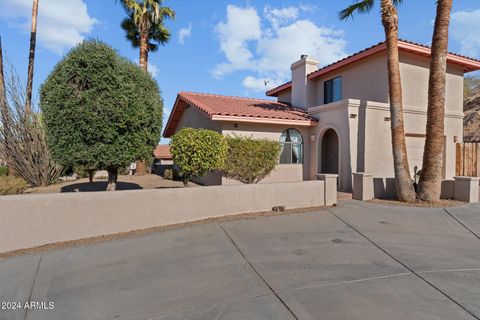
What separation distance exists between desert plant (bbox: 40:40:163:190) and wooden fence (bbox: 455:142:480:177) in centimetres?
1456

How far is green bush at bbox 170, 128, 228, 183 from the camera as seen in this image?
9.34 m

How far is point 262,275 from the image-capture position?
14.9 ft

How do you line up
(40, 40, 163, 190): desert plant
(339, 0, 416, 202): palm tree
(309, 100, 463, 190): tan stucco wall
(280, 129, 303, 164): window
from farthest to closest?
(280, 129, 303, 164): window < (309, 100, 463, 190): tan stucco wall < (339, 0, 416, 202): palm tree < (40, 40, 163, 190): desert plant

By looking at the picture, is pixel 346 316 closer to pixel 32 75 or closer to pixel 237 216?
pixel 237 216

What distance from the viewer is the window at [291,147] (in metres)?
13.6

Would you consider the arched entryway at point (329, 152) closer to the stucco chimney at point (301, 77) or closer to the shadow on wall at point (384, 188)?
the stucco chimney at point (301, 77)

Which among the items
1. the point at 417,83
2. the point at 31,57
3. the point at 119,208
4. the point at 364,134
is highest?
the point at 31,57

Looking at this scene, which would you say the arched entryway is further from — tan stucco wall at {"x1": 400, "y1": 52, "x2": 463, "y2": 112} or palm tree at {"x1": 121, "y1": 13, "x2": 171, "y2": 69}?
palm tree at {"x1": 121, "y1": 13, "x2": 171, "y2": 69}

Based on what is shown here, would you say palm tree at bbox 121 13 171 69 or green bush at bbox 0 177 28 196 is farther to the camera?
palm tree at bbox 121 13 171 69

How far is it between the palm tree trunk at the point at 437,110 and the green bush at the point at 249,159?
5.65m

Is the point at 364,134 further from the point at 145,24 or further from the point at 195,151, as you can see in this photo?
the point at 145,24

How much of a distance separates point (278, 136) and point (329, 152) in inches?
130

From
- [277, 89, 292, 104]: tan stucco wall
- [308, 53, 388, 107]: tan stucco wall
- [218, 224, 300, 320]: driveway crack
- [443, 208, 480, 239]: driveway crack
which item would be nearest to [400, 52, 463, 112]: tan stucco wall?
[308, 53, 388, 107]: tan stucco wall

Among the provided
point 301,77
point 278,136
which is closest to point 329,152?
point 278,136
